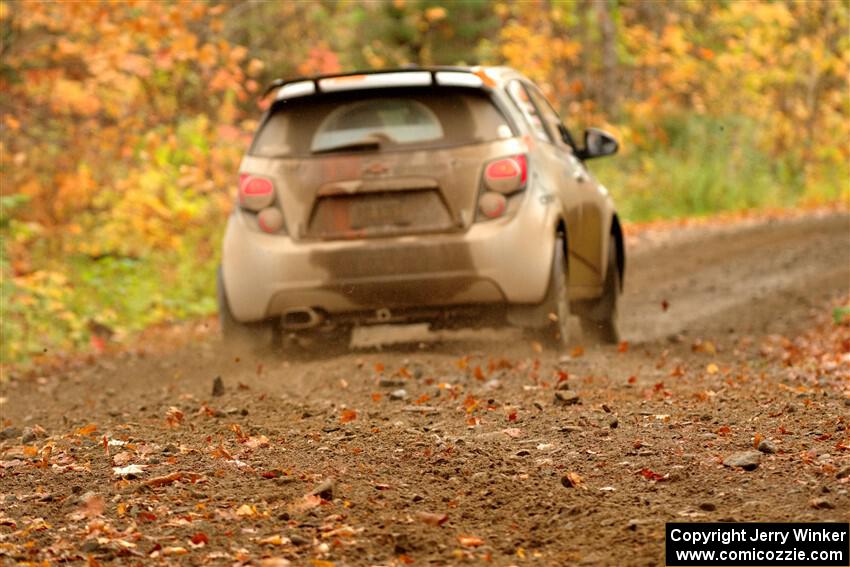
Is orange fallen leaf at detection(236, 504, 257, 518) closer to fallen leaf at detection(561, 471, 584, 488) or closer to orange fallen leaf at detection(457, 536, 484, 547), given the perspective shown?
orange fallen leaf at detection(457, 536, 484, 547)

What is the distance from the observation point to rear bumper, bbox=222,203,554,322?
9109 mm

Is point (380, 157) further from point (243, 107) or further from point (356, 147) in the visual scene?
point (243, 107)

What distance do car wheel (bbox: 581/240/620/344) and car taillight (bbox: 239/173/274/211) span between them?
9.70 ft

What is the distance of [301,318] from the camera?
9.51 m

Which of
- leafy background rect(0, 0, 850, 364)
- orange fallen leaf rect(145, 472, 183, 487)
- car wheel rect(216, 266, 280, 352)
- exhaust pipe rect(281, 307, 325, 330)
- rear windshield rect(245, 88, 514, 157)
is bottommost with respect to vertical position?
leafy background rect(0, 0, 850, 364)

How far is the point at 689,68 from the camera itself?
92.0ft

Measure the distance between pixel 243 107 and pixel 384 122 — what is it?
20095 mm

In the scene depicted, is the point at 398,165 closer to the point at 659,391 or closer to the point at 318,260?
the point at 318,260

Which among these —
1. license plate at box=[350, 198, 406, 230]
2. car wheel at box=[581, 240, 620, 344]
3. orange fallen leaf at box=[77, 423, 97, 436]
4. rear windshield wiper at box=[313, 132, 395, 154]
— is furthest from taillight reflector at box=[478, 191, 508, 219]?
orange fallen leaf at box=[77, 423, 97, 436]

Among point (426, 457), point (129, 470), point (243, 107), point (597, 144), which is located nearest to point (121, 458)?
point (129, 470)

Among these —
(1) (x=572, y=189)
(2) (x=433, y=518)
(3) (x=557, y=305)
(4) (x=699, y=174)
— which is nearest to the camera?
(2) (x=433, y=518)

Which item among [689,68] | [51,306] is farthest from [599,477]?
[689,68]

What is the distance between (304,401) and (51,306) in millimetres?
5015

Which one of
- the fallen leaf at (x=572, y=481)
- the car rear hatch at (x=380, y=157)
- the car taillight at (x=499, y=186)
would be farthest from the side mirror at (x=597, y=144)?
the fallen leaf at (x=572, y=481)
